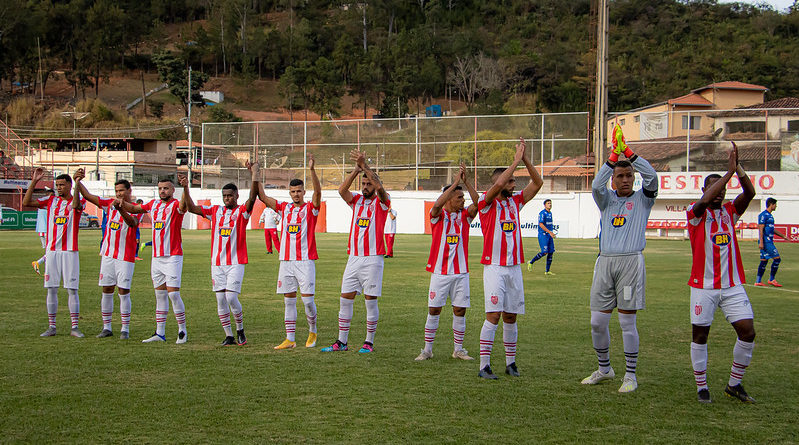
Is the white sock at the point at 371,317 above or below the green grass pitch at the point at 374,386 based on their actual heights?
above

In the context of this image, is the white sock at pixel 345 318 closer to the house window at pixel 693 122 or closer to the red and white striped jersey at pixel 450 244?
the red and white striped jersey at pixel 450 244

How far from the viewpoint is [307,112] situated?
357ft

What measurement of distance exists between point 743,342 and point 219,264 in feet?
22.4

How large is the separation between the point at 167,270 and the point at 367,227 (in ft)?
10.2

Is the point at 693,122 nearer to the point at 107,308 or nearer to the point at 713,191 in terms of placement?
the point at 713,191

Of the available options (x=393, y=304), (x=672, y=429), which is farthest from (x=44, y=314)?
(x=672, y=429)

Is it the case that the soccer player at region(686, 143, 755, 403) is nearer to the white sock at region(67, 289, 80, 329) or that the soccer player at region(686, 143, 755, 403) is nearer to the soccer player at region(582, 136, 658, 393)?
the soccer player at region(582, 136, 658, 393)

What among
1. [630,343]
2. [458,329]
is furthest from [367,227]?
[630,343]

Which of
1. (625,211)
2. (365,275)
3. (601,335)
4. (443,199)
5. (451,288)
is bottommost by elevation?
(601,335)

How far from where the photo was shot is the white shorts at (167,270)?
1059 centimetres

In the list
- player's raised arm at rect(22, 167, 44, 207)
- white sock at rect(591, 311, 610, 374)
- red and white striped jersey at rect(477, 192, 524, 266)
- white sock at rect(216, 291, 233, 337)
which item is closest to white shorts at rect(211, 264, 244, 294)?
white sock at rect(216, 291, 233, 337)

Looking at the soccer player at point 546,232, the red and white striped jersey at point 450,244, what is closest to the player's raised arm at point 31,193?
the red and white striped jersey at point 450,244

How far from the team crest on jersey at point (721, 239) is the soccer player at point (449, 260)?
284cm

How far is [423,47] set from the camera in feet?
409
